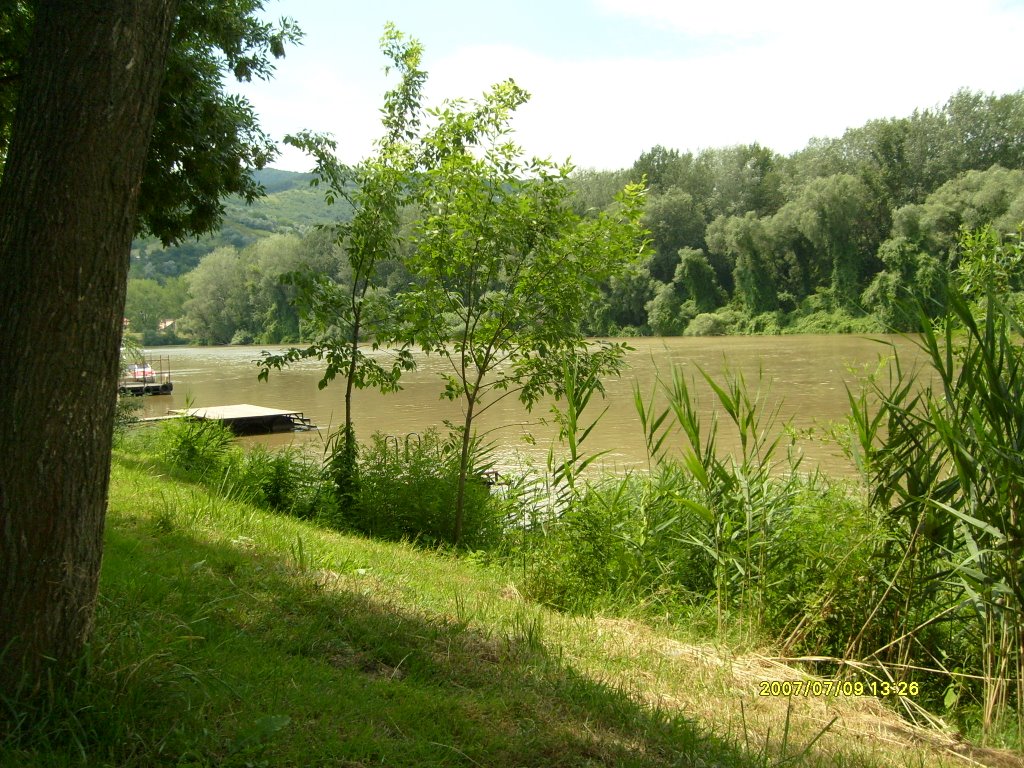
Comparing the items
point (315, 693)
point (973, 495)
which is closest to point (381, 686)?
point (315, 693)

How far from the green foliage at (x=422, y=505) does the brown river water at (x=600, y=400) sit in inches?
34.9

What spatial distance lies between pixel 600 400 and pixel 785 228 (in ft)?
168

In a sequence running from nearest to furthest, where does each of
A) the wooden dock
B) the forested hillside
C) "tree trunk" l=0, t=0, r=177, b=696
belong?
1. "tree trunk" l=0, t=0, r=177, b=696
2. the wooden dock
3. the forested hillside

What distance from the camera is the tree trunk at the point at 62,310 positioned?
104 inches

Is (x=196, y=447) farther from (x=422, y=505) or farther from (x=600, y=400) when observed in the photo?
(x=600, y=400)

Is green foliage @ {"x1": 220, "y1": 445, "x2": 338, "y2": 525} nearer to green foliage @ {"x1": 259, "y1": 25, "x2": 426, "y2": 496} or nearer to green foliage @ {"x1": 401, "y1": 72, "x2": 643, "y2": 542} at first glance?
green foliage @ {"x1": 259, "y1": 25, "x2": 426, "y2": 496}

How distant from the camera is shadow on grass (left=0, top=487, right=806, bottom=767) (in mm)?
2680

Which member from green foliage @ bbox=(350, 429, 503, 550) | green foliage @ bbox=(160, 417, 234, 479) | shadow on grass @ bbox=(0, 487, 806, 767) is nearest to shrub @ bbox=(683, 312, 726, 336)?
green foliage @ bbox=(160, 417, 234, 479)

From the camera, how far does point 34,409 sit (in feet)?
8.64

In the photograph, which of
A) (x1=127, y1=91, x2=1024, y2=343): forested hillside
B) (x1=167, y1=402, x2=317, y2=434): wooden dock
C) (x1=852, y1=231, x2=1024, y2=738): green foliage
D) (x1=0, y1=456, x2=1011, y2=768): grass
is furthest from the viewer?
(x1=127, y1=91, x2=1024, y2=343): forested hillside

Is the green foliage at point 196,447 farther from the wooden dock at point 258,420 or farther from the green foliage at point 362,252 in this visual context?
the wooden dock at point 258,420

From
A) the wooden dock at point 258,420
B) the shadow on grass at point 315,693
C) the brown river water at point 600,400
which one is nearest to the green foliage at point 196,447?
the brown river water at point 600,400

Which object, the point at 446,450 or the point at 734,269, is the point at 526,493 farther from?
the point at 734,269

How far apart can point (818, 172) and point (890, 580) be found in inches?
3340
